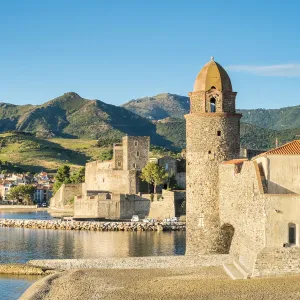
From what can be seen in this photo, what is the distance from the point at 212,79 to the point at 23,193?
7379cm

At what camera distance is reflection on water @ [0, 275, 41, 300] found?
1084 inches

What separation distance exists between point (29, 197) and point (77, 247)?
58969 mm

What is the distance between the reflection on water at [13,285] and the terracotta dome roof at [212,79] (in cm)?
1041

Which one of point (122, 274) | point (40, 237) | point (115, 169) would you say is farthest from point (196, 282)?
point (115, 169)

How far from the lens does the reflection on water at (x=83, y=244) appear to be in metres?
39.5

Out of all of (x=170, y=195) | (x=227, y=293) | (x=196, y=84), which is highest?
(x=196, y=84)

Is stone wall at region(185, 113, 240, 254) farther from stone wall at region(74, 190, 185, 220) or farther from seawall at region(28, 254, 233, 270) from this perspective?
stone wall at region(74, 190, 185, 220)

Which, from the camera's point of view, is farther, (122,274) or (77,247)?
(77,247)

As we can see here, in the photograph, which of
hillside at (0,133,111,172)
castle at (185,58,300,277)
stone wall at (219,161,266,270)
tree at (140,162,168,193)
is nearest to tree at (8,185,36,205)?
hillside at (0,133,111,172)

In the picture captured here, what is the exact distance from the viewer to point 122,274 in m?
27.6

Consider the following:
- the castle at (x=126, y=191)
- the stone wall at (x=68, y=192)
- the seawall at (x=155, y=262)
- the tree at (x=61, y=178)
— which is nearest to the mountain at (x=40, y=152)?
the tree at (x=61, y=178)

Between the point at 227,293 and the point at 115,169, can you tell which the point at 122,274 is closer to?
the point at 227,293

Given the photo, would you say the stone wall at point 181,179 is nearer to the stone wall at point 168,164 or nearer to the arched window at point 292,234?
the stone wall at point 168,164

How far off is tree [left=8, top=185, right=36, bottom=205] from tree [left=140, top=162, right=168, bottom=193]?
122ft
